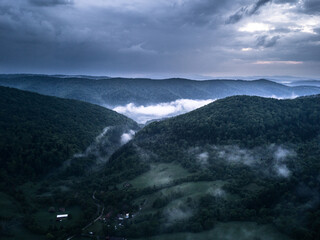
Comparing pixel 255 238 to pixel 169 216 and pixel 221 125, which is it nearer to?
pixel 169 216

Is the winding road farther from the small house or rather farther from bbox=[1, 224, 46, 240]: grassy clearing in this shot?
bbox=[1, 224, 46, 240]: grassy clearing

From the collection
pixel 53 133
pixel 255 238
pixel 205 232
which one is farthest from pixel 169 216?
pixel 53 133

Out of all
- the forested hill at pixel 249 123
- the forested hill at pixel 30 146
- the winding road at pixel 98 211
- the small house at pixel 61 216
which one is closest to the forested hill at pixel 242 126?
the forested hill at pixel 249 123

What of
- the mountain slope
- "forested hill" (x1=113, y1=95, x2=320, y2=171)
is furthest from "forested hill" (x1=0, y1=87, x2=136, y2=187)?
"forested hill" (x1=113, y1=95, x2=320, y2=171)

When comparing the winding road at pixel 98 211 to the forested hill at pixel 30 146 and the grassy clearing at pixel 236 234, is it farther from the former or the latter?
the forested hill at pixel 30 146

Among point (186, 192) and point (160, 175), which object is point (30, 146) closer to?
point (160, 175)
